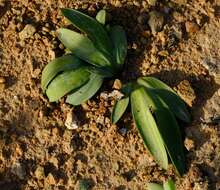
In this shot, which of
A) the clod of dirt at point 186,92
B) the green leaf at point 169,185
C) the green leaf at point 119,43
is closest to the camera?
the green leaf at point 169,185

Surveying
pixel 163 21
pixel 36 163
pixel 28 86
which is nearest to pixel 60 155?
pixel 36 163

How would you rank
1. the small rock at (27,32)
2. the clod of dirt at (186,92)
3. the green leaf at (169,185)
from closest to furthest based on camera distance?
the green leaf at (169,185) → the clod of dirt at (186,92) → the small rock at (27,32)

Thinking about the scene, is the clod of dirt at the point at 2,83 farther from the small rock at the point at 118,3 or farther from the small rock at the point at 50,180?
the small rock at the point at 118,3

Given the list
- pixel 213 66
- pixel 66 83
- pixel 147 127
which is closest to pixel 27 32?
pixel 66 83

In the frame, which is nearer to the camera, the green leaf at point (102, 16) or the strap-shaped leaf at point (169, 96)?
the strap-shaped leaf at point (169, 96)

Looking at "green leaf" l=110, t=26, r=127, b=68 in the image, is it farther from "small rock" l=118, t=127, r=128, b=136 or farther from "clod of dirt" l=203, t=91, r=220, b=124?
"clod of dirt" l=203, t=91, r=220, b=124

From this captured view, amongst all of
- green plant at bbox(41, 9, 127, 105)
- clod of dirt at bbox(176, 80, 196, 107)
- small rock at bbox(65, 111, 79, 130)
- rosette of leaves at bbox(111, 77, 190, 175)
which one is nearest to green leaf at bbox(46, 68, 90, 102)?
green plant at bbox(41, 9, 127, 105)

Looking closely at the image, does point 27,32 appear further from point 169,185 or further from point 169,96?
point 169,185

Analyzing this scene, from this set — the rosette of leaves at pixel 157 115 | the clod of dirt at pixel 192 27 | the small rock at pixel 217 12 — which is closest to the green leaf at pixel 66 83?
the rosette of leaves at pixel 157 115
